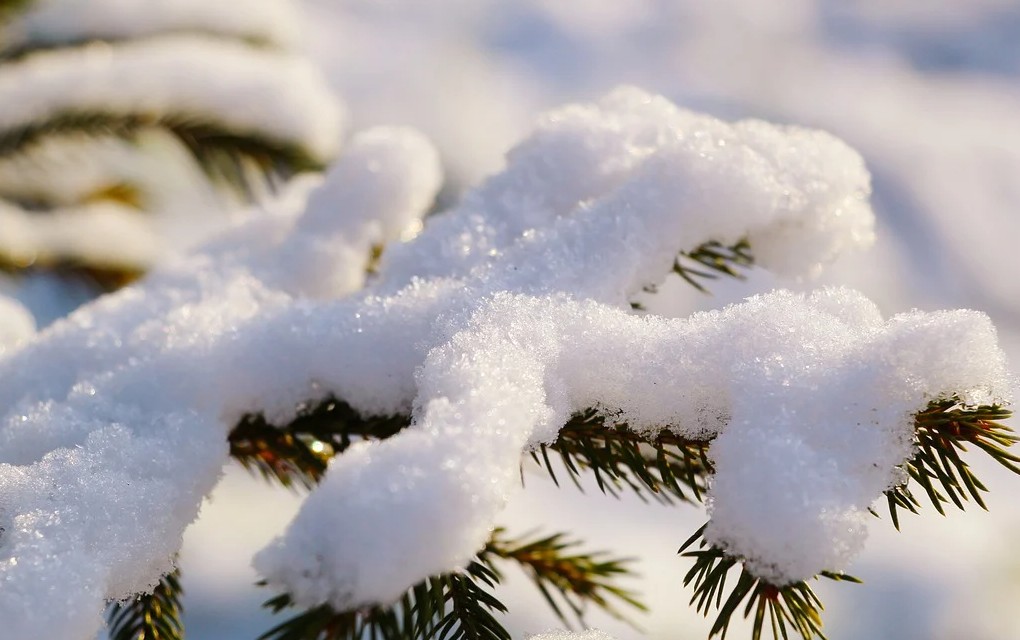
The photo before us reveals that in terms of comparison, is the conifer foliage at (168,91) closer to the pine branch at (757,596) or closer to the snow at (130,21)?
the snow at (130,21)

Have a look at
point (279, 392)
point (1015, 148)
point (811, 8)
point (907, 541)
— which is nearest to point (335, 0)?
point (811, 8)

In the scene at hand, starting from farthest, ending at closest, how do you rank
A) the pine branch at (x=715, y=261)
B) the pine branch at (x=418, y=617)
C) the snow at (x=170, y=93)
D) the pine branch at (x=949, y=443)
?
the snow at (x=170, y=93)
the pine branch at (x=715, y=261)
the pine branch at (x=949, y=443)
the pine branch at (x=418, y=617)

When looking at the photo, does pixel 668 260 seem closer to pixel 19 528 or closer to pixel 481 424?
pixel 481 424

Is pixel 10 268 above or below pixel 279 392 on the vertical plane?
above

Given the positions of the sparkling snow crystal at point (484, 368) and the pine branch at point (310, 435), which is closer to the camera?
the sparkling snow crystal at point (484, 368)

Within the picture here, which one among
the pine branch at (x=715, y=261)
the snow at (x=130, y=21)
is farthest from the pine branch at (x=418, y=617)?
the snow at (x=130, y=21)

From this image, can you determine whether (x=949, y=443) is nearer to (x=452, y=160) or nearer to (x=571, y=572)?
(x=571, y=572)
